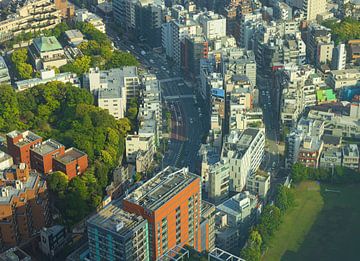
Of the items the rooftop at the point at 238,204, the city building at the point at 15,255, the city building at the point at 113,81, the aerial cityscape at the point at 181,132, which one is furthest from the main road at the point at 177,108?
the city building at the point at 15,255

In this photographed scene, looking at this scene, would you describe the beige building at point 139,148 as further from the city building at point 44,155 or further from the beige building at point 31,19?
the beige building at point 31,19

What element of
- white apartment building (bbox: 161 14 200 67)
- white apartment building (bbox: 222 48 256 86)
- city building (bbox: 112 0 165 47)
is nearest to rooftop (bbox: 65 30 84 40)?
city building (bbox: 112 0 165 47)

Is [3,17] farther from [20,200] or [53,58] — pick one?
[20,200]

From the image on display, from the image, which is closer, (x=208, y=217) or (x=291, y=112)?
(x=208, y=217)

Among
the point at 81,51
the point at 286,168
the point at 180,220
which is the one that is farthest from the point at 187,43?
the point at 180,220

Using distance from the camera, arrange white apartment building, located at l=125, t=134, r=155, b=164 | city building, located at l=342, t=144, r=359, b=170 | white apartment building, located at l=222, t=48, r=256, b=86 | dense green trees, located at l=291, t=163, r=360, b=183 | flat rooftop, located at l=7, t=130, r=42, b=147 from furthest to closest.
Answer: white apartment building, located at l=222, t=48, r=256, b=86 < white apartment building, located at l=125, t=134, r=155, b=164 < city building, located at l=342, t=144, r=359, b=170 < dense green trees, located at l=291, t=163, r=360, b=183 < flat rooftop, located at l=7, t=130, r=42, b=147

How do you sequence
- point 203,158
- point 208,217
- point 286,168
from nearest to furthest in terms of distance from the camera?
1. point 208,217
2. point 203,158
3. point 286,168

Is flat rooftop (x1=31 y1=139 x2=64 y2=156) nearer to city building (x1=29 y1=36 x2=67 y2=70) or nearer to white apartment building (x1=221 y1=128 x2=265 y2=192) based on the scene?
white apartment building (x1=221 y1=128 x2=265 y2=192)
